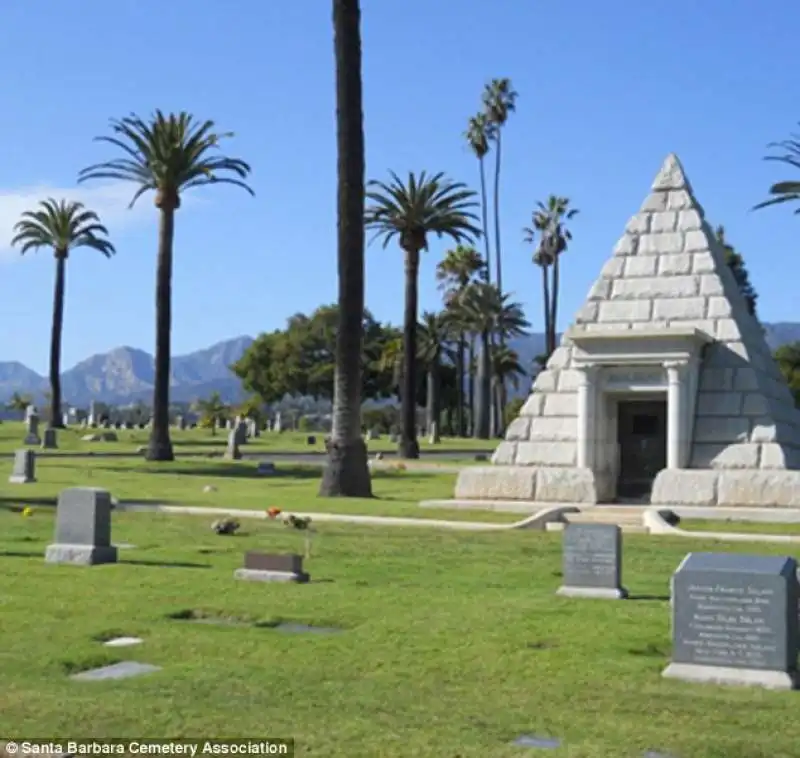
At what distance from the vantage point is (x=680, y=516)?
24578 mm

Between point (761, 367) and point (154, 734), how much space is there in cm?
2266

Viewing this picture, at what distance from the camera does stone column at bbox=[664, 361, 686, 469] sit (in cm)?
2595

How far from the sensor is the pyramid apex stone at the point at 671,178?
28719 millimetres

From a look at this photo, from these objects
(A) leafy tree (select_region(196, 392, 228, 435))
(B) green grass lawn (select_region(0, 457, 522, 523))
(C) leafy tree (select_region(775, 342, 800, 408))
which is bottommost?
(B) green grass lawn (select_region(0, 457, 522, 523))

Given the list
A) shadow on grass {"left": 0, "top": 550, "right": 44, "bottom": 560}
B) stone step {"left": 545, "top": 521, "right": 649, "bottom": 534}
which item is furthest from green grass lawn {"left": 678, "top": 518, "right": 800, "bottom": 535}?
shadow on grass {"left": 0, "top": 550, "right": 44, "bottom": 560}

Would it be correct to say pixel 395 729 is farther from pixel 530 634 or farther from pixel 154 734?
pixel 530 634

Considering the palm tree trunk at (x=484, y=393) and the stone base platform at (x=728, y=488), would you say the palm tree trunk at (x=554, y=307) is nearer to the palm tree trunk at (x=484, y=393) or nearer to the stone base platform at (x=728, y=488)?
the palm tree trunk at (x=484, y=393)

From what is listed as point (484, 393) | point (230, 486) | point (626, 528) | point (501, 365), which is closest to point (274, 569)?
point (626, 528)

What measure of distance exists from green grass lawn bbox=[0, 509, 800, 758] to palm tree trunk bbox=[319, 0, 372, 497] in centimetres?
1239

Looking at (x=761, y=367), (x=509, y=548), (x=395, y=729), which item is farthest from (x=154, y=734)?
(x=761, y=367)

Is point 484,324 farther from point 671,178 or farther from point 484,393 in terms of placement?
point 671,178

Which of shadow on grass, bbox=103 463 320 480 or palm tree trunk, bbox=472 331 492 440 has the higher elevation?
palm tree trunk, bbox=472 331 492 440

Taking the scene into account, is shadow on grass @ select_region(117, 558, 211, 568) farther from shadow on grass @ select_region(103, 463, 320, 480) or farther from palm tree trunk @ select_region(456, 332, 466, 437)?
palm tree trunk @ select_region(456, 332, 466, 437)

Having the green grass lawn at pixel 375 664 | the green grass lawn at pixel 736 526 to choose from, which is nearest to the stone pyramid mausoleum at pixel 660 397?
the green grass lawn at pixel 736 526
